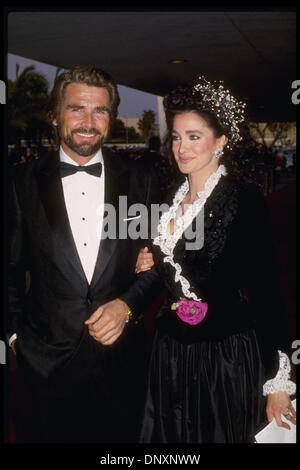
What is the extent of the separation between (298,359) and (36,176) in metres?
1.54

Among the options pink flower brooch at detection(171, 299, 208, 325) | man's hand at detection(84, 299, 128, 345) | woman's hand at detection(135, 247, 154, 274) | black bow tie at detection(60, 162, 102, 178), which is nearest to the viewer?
man's hand at detection(84, 299, 128, 345)

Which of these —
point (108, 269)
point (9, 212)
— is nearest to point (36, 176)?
point (9, 212)

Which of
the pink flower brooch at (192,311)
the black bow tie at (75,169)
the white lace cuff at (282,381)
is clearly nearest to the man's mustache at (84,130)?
the black bow tie at (75,169)

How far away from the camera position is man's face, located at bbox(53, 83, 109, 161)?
6.12ft

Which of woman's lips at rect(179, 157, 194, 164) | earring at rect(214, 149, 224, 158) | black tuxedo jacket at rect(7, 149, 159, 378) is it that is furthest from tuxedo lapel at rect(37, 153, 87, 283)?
earring at rect(214, 149, 224, 158)

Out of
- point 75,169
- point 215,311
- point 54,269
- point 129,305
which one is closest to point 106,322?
point 129,305

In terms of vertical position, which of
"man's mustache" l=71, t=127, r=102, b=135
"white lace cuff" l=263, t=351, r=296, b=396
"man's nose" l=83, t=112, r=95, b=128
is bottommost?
"white lace cuff" l=263, t=351, r=296, b=396

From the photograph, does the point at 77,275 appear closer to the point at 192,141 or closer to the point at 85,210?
the point at 85,210

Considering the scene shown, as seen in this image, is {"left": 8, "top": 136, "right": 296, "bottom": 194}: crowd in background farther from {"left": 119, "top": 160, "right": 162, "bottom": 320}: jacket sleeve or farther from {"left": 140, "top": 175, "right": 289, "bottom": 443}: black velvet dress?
{"left": 140, "top": 175, "right": 289, "bottom": 443}: black velvet dress

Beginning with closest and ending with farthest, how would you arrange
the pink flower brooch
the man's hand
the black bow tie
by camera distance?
the man's hand, the pink flower brooch, the black bow tie

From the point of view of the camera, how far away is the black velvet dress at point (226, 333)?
176 cm

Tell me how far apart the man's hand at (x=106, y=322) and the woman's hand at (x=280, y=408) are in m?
0.71

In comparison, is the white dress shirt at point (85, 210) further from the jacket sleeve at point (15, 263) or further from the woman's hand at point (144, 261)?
the woman's hand at point (144, 261)

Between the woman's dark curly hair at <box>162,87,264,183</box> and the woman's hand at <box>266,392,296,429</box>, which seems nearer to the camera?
the woman's hand at <box>266,392,296,429</box>
